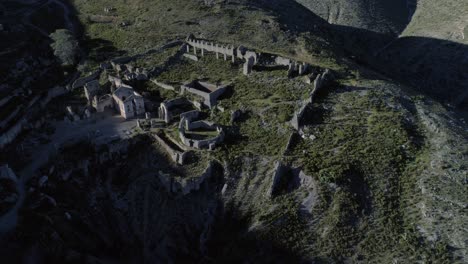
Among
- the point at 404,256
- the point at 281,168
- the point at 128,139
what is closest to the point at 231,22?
the point at 128,139

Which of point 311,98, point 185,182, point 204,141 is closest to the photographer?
point 185,182

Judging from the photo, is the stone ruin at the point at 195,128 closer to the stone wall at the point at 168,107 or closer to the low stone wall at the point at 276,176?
the stone wall at the point at 168,107

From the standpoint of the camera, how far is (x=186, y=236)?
40.2 m

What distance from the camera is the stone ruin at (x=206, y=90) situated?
5138 centimetres

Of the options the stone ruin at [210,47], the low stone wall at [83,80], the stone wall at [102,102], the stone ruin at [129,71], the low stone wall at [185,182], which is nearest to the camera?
the low stone wall at [185,182]

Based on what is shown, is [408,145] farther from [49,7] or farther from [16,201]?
[49,7]

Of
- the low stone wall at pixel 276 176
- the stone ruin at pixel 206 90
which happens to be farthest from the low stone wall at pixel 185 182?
the stone ruin at pixel 206 90

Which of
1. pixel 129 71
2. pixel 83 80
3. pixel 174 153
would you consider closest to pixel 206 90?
pixel 129 71

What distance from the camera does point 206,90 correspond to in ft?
182

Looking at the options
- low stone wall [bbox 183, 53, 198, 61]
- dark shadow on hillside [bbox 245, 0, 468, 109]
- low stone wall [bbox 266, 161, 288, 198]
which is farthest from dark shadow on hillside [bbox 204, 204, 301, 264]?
dark shadow on hillside [bbox 245, 0, 468, 109]

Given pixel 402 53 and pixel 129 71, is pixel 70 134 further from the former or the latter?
pixel 402 53

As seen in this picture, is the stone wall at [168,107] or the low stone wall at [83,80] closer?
the stone wall at [168,107]

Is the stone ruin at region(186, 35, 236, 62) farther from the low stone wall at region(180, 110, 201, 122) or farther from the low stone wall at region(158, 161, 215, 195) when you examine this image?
the low stone wall at region(158, 161, 215, 195)

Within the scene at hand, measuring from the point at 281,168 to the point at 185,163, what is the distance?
34.2ft
